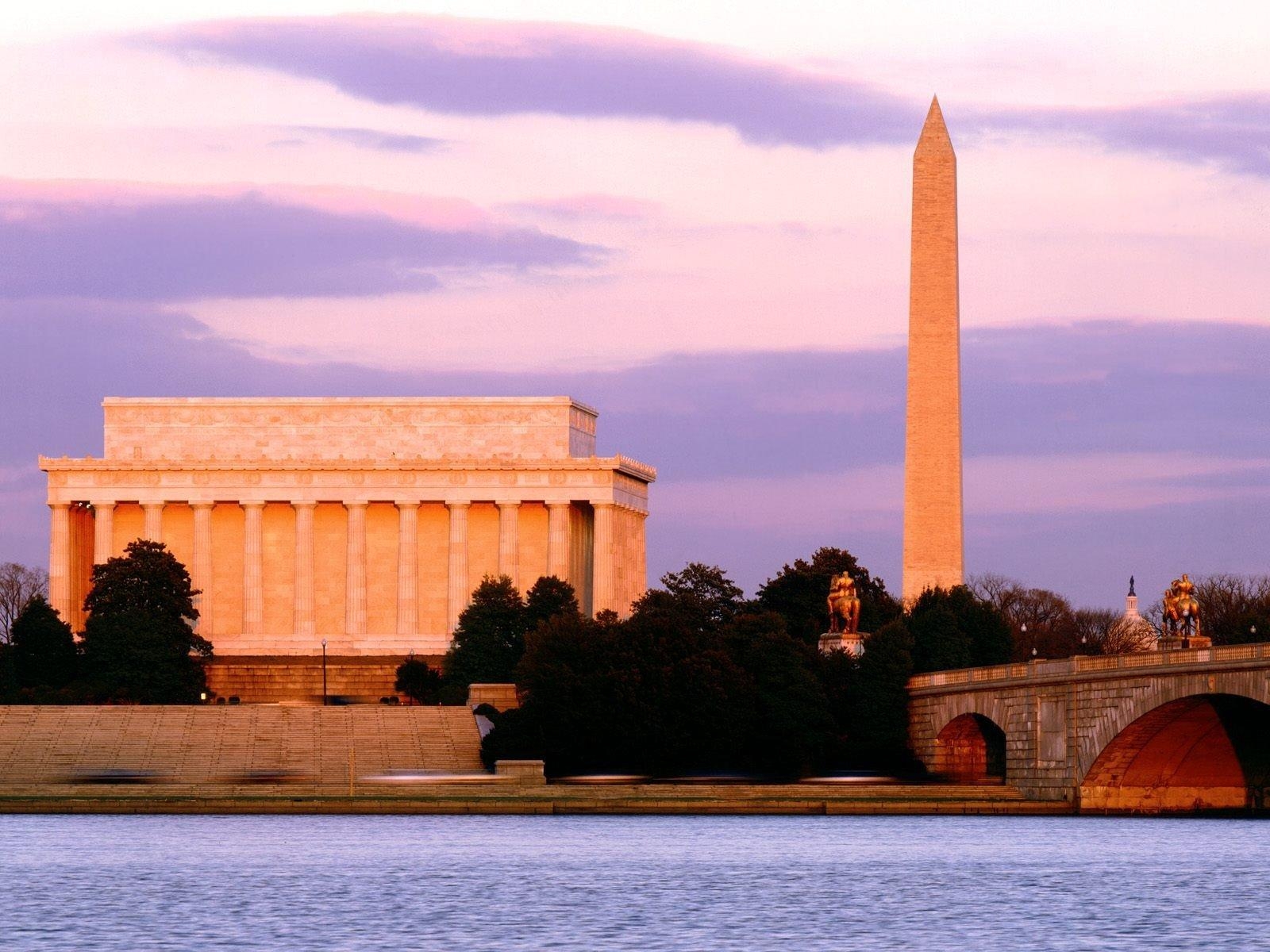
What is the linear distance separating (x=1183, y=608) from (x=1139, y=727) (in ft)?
20.8

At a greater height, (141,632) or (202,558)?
(202,558)

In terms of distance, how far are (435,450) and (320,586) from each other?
33.7 feet

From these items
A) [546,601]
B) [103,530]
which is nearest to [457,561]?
[103,530]

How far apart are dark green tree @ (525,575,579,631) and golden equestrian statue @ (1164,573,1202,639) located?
167ft

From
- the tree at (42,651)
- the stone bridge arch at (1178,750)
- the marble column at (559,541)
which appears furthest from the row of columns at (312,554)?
the stone bridge arch at (1178,750)

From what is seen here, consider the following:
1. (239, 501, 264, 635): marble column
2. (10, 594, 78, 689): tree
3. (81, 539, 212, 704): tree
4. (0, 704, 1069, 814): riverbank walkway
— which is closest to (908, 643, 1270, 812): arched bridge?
(0, 704, 1069, 814): riverbank walkway

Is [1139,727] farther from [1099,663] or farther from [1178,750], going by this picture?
[1178,750]

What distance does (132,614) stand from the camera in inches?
6339

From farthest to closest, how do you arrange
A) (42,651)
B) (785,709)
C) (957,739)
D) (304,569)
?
1. (304,569)
2. (42,651)
3. (785,709)
4. (957,739)

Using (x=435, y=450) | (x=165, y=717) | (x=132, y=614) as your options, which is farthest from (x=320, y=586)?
(x=165, y=717)

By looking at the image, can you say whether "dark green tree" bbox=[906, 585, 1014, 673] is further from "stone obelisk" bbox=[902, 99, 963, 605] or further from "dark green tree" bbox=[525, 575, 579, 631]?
"dark green tree" bbox=[525, 575, 579, 631]

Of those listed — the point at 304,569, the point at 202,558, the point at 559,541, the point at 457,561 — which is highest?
the point at 559,541

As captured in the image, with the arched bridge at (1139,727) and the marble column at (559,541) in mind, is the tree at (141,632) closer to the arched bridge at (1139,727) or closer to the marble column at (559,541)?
the marble column at (559,541)

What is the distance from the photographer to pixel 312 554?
187875 mm
